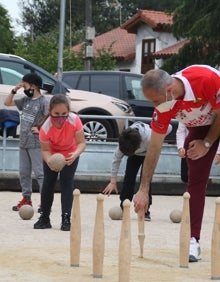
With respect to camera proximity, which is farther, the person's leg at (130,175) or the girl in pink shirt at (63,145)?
the person's leg at (130,175)

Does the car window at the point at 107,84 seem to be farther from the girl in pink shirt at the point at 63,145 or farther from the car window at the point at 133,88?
the girl in pink shirt at the point at 63,145

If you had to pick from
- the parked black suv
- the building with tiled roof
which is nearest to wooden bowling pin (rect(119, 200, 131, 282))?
the parked black suv

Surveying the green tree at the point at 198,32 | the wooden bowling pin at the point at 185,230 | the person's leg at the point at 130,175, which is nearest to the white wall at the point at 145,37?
the green tree at the point at 198,32

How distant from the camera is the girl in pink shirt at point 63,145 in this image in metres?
10.7

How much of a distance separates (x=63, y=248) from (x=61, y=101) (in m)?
2.13

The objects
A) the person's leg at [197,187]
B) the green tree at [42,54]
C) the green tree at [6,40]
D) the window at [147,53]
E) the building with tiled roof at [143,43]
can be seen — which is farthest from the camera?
the green tree at [6,40]

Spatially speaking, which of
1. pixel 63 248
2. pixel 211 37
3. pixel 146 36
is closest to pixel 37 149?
pixel 63 248

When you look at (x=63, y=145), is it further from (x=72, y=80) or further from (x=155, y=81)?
(x=72, y=80)

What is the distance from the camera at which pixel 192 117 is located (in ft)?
26.6

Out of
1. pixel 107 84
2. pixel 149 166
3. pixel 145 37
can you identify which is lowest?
pixel 145 37

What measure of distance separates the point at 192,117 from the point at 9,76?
35.4 feet

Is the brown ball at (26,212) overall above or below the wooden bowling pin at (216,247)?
below

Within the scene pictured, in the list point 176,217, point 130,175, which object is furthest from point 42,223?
point 176,217

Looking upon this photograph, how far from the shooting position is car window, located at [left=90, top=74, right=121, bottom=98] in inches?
820
